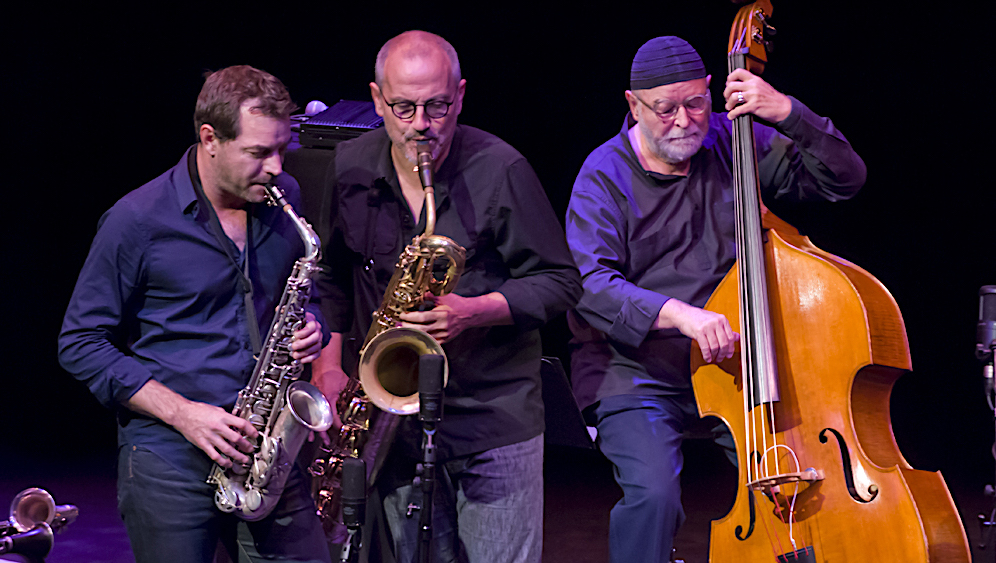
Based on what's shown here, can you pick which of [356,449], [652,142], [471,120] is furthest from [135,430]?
[471,120]

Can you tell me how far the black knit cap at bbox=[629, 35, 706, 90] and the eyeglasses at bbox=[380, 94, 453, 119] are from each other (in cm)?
73

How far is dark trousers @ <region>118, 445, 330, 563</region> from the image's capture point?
2129mm

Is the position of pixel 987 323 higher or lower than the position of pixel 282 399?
higher

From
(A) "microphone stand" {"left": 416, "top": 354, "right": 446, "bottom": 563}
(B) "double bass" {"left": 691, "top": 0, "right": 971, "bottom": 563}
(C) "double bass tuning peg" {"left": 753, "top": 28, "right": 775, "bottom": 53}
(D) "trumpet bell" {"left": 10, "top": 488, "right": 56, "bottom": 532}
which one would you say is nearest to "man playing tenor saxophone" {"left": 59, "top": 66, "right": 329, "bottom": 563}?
(A) "microphone stand" {"left": 416, "top": 354, "right": 446, "bottom": 563}

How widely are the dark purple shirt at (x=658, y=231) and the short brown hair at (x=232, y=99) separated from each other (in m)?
0.98

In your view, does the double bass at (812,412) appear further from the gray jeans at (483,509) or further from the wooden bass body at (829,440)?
the gray jeans at (483,509)

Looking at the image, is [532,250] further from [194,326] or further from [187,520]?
[187,520]

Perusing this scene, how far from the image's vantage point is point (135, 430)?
2188 mm

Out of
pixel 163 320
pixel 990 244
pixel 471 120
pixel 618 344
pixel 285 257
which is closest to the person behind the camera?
pixel 163 320

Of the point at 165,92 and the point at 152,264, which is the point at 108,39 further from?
the point at 152,264

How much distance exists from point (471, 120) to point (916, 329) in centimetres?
276

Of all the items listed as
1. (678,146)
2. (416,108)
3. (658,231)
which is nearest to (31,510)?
(416,108)

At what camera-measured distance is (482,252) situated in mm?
2402

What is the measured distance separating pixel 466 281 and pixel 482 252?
9cm
